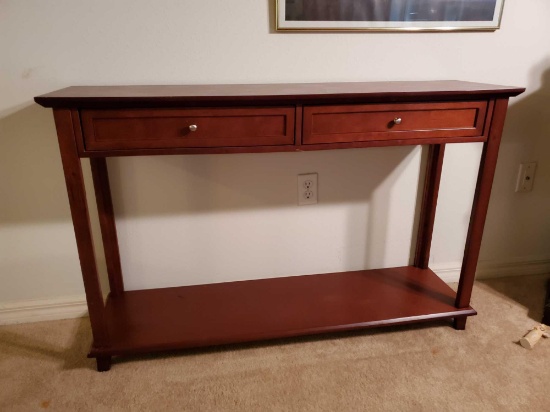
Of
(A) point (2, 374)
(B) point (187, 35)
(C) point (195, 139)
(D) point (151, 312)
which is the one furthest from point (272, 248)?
(A) point (2, 374)

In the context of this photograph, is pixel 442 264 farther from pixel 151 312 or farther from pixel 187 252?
pixel 151 312

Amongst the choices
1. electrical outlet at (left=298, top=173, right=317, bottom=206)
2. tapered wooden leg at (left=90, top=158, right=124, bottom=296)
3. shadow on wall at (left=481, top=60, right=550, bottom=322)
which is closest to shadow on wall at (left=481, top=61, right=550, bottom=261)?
shadow on wall at (left=481, top=60, right=550, bottom=322)

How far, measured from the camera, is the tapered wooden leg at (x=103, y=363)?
1.15 metres

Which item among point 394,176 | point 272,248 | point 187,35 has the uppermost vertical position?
point 187,35

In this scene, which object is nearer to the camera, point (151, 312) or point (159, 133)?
point (159, 133)

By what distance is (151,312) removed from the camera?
1300mm

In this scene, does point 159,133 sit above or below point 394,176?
above

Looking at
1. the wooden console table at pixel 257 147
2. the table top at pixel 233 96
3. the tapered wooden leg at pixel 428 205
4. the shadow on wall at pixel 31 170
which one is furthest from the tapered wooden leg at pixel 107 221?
the tapered wooden leg at pixel 428 205

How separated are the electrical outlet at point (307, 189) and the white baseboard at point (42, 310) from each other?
2.82ft

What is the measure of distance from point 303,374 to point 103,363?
585 millimetres

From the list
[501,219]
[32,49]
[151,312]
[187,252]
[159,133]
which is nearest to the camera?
[159,133]

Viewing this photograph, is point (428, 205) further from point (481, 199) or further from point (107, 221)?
point (107, 221)

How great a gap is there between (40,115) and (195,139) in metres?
0.57

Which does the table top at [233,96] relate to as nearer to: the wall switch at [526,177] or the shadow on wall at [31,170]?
the shadow on wall at [31,170]
